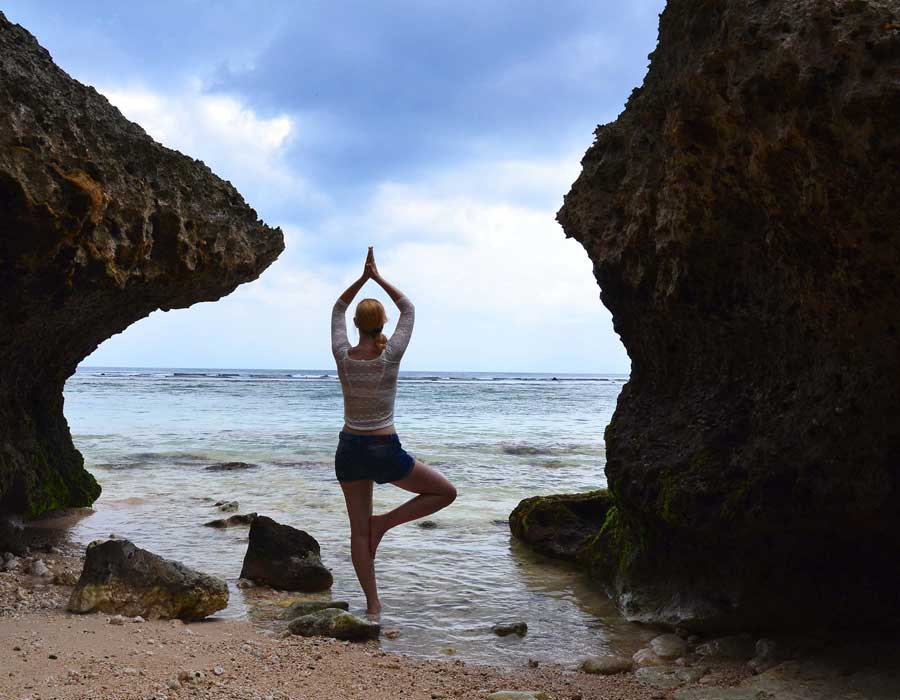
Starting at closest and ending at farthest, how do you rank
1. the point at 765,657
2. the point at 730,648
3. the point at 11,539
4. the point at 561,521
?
1. the point at 765,657
2. the point at 730,648
3. the point at 11,539
4. the point at 561,521

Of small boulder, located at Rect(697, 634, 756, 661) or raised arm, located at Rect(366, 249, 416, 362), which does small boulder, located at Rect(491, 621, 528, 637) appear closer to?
small boulder, located at Rect(697, 634, 756, 661)

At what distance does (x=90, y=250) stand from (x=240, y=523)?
3744 mm

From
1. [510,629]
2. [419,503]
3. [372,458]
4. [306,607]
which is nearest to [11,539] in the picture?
[306,607]

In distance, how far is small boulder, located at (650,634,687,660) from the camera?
457 cm

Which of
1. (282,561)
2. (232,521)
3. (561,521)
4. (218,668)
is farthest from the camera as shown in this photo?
(232,521)

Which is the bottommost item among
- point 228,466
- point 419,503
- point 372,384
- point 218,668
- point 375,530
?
point 228,466

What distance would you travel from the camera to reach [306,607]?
17.2ft

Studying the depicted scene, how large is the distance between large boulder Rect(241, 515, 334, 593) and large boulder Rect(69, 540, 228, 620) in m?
0.86

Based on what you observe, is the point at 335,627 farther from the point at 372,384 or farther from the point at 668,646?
the point at 668,646

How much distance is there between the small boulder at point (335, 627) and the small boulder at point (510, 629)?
2.72ft

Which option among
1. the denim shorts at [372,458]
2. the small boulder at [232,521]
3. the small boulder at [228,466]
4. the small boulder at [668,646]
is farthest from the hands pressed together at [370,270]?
the small boulder at [228,466]

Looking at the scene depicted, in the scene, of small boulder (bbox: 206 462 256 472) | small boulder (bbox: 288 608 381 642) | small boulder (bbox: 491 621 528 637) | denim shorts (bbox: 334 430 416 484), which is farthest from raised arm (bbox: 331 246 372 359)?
small boulder (bbox: 206 462 256 472)

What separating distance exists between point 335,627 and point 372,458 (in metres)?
1.10

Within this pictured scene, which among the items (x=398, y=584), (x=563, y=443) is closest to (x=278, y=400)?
(x=563, y=443)
